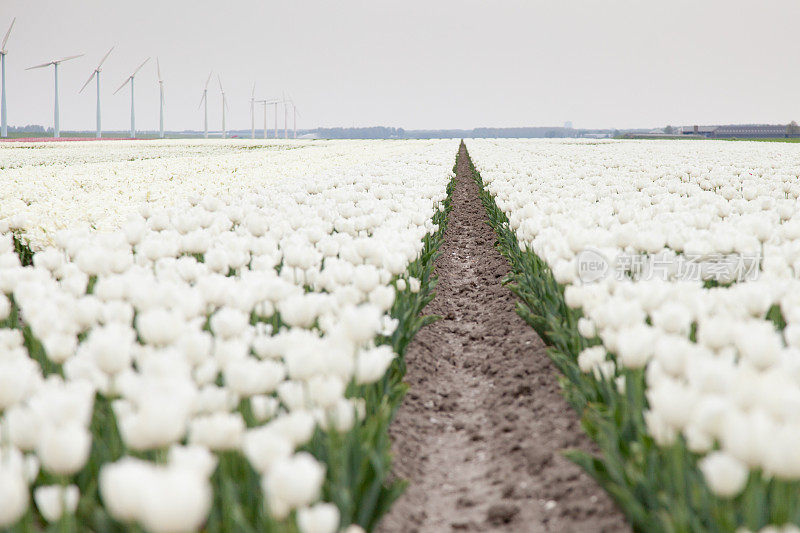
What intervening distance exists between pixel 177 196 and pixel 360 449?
6944 mm

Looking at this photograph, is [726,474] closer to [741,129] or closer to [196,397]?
[196,397]

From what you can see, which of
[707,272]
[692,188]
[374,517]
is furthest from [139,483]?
[692,188]

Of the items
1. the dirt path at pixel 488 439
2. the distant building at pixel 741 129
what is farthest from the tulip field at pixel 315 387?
the distant building at pixel 741 129

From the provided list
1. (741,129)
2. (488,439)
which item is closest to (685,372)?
(488,439)

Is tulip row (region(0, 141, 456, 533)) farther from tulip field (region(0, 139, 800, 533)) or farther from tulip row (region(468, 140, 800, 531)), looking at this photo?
tulip row (region(468, 140, 800, 531))

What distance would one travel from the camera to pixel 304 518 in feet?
5.32

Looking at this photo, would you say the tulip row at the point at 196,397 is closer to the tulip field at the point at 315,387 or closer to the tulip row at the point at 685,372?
the tulip field at the point at 315,387

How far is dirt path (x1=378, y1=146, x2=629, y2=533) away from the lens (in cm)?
298

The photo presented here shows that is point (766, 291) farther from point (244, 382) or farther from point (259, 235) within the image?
point (259, 235)

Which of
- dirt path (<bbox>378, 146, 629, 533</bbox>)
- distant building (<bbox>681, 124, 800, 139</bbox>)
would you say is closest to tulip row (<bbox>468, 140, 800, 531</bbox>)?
dirt path (<bbox>378, 146, 629, 533</bbox>)

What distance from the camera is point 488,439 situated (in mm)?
3961

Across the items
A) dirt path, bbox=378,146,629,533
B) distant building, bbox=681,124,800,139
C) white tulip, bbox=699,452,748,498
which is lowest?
dirt path, bbox=378,146,629,533

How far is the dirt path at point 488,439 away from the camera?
2980mm

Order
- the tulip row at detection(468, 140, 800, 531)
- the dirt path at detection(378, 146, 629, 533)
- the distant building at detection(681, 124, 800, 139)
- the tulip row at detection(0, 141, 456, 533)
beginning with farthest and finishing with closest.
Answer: the distant building at detection(681, 124, 800, 139) → the dirt path at detection(378, 146, 629, 533) → the tulip row at detection(468, 140, 800, 531) → the tulip row at detection(0, 141, 456, 533)
